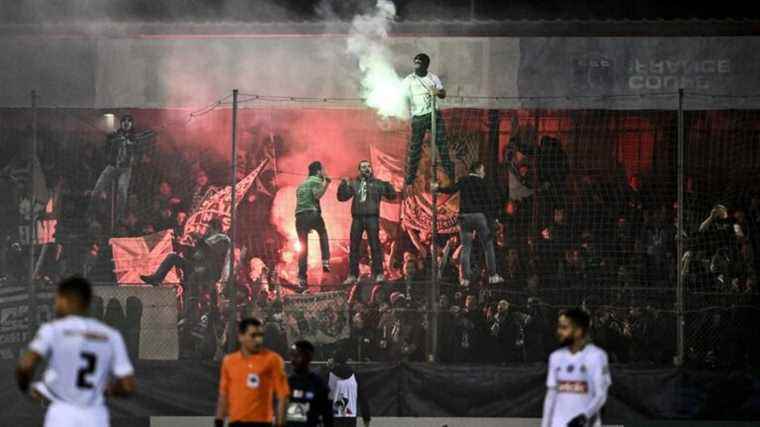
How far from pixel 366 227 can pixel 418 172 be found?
4.49 feet

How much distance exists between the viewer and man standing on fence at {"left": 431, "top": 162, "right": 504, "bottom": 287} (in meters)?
18.7

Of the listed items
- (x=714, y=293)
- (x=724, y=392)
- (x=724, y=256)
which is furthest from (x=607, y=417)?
(x=724, y=256)

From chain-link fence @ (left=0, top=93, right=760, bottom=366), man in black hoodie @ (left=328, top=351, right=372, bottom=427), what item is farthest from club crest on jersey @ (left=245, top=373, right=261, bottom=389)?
chain-link fence @ (left=0, top=93, right=760, bottom=366)

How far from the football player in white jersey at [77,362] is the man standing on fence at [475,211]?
11066 mm

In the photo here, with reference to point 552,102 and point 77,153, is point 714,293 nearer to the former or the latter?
point 552,102

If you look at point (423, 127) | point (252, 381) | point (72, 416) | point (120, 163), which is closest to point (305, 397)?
point (252, 381)

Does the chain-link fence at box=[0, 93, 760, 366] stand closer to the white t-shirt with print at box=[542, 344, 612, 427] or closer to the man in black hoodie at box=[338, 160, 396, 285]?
the man in black hoodie at box=[338, 160, 396, 285]

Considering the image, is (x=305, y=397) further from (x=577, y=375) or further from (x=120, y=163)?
(x=120, y=163)

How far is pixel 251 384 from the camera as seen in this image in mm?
10305

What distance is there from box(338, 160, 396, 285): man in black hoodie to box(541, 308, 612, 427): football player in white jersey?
8.78m

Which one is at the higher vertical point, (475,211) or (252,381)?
(475,211)

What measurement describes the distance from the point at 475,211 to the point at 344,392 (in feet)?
15.7

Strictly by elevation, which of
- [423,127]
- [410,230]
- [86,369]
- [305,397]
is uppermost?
[423,127]

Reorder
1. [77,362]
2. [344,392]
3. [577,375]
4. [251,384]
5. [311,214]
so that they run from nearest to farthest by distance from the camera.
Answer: [77,362] < [577,375] < [251,384] < [344,392] < [311,214]
